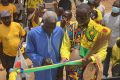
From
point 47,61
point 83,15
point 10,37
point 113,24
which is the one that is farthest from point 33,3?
point 83,15

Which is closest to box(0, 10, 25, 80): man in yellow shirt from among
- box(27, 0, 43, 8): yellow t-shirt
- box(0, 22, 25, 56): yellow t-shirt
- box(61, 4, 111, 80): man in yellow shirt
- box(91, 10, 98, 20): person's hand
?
box(0, 22, 25, 56): yellow t-shirt

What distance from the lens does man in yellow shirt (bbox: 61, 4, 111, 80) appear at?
545 centimetres

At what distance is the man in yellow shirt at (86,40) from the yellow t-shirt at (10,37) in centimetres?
234

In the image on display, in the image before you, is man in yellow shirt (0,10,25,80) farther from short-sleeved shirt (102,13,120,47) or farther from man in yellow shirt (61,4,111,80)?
man in yellow shirt (61,4,111,80)

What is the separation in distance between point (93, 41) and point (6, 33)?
2.78 metres

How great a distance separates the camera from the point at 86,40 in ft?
18.7

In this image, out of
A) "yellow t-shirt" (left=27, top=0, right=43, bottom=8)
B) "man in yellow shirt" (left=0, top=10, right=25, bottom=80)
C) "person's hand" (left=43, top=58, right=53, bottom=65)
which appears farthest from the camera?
"yellow t-shirt" (left=27, top=0, right=43, bottom=8)

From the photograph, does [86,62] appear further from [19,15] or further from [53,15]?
[19,15]

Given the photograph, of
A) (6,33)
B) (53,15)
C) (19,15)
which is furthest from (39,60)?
(19,15)

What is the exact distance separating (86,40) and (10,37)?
8.75 ft

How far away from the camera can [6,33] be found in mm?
7953

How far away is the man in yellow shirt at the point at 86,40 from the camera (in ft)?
17.9

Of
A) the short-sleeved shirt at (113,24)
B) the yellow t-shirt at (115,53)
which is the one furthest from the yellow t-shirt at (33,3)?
the yellow t-shirt at (115,53)

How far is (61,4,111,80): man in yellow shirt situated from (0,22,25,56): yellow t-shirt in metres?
2.34
